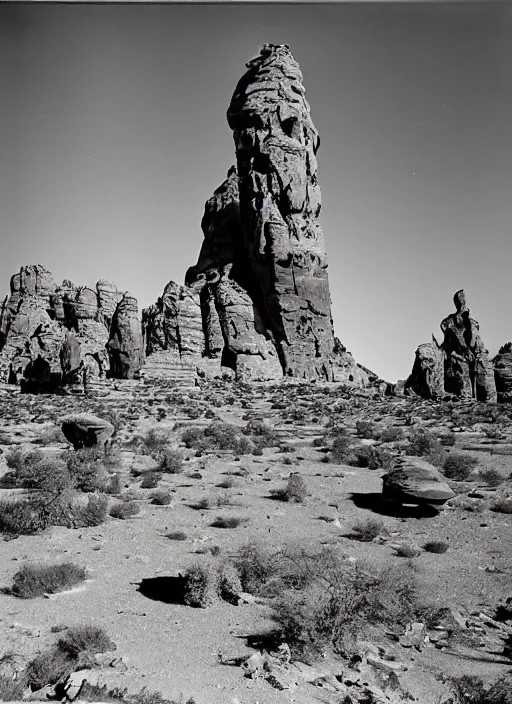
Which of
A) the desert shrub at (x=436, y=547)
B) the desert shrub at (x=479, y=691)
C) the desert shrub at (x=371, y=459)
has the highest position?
the desert shrub at (x=371, y=459)

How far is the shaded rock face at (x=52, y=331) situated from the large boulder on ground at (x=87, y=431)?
18627mm

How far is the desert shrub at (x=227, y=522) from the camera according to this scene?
10.5 m

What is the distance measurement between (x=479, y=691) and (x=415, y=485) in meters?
6.72

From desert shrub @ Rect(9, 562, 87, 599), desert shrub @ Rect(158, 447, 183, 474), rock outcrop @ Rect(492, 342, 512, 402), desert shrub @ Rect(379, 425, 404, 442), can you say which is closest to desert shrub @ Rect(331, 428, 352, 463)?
desert shrub @ Rect(379, 425, 404, 442)

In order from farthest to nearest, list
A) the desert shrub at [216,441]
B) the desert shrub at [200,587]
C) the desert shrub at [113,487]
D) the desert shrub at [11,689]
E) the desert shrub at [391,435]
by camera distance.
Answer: the desert shrub at [391,435] < the desert shrub at [216,441] < the desert shrub at [113,487] < the desert shrub at [200,587] < the desert shrub at [11,689]

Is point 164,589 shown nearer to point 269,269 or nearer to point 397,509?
point 397,509

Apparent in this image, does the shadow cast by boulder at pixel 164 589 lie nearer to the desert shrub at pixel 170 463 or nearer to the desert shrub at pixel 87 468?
the desert shrub at pixel 87 468

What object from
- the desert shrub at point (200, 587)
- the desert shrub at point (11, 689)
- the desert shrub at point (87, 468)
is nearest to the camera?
the desert shrub at point (11, 689)

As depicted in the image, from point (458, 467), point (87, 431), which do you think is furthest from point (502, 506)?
point (87, 431)

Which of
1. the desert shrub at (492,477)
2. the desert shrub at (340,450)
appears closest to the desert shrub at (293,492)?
the desert shrub at (340,450)

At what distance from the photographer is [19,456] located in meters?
16.0

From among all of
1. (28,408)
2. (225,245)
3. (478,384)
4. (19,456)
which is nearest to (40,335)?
(28,408)

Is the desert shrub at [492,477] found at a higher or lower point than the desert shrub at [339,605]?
higher

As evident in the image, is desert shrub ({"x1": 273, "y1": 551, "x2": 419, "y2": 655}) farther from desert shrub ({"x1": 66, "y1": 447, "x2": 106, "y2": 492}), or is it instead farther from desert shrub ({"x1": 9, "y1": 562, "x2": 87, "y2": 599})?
desert shrub ({"x1": 66, "y1": 447, "x2": 106, "y2": 492})
